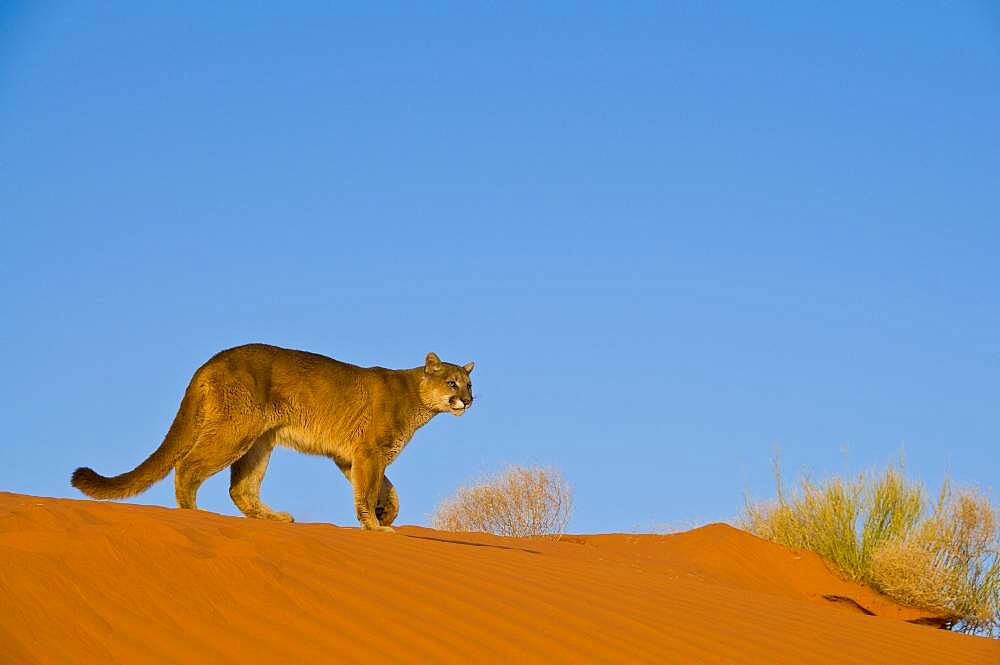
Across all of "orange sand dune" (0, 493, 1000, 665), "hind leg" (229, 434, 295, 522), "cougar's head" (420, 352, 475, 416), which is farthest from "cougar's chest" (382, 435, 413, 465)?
"orange sand dune" (0, 493, 1000, 665)

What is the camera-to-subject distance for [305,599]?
239 inches

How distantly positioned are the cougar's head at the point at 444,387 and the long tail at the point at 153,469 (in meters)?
2.63

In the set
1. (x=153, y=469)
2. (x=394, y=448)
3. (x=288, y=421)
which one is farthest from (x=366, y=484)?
(x=153, y=469)

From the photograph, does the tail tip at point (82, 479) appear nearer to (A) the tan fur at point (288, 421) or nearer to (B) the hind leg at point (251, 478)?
(A) the tan fur at point (288, 421)

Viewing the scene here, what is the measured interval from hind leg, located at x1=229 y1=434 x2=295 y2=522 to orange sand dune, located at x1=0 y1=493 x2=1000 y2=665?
4.74ft

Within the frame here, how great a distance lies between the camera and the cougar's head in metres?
12.0

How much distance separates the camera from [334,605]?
6094 mm

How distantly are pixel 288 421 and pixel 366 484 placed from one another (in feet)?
3.12

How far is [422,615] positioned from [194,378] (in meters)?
4.84

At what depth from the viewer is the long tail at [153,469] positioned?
9219 millimetres

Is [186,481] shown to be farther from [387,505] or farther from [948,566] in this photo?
[948,566]

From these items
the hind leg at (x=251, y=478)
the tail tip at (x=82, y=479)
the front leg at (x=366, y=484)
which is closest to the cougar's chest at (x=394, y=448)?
the front leg at (x=366, y=484)

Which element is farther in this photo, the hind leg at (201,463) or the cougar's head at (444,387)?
the cougar's head at (444,387)

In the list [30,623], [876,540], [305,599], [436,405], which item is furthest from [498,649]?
[876,540]
